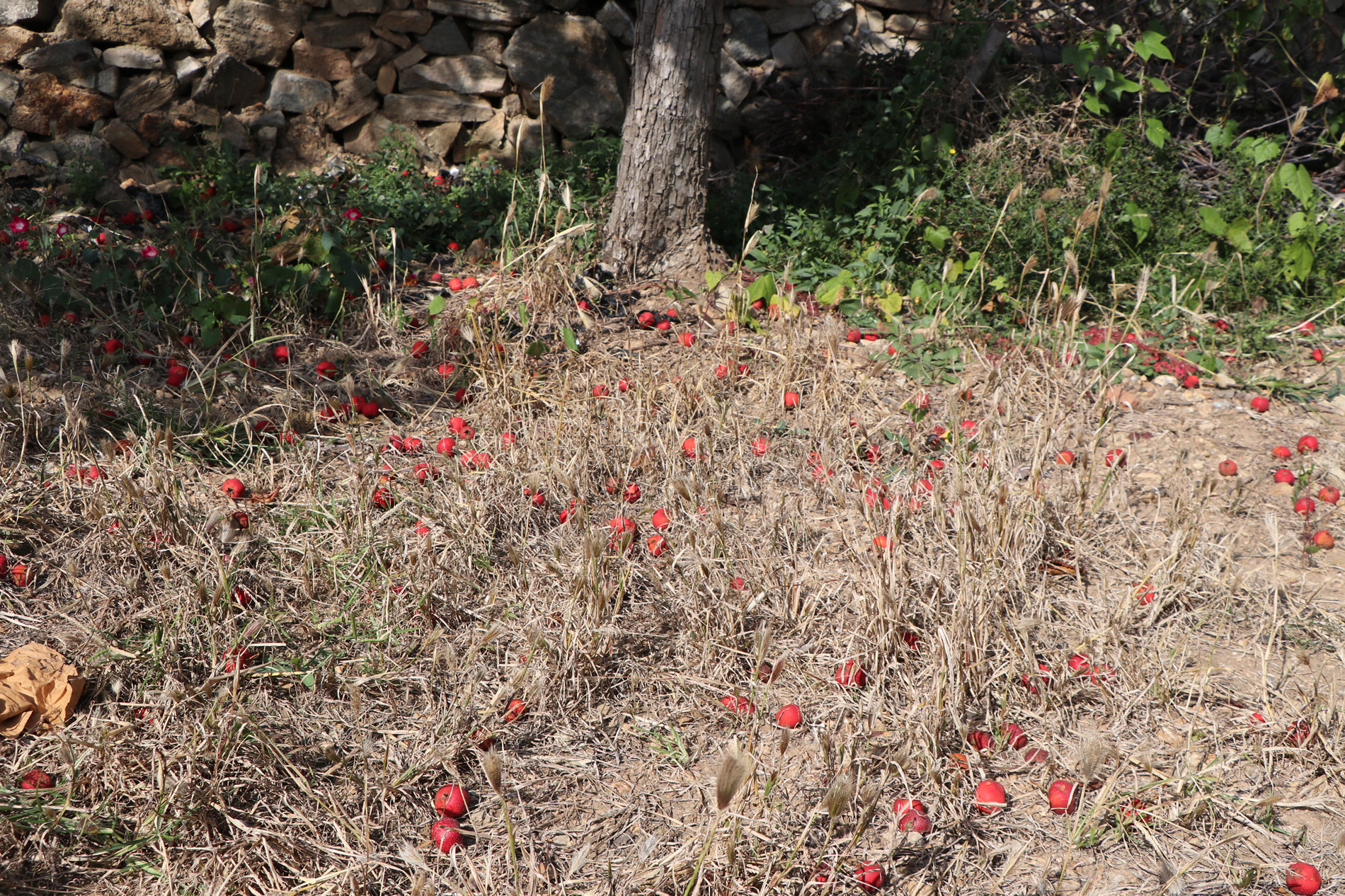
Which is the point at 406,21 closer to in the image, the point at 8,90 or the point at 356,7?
the point at 356,7

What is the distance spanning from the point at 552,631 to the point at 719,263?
254 cm

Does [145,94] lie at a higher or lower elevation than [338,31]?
lower

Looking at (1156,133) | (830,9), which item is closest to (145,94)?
(830,9)

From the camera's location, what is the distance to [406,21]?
5.18 metres

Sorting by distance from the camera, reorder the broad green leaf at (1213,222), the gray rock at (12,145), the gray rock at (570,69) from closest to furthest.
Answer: the broad green leaf at (1213,222) → the gray rock at (12,145) → the gray rock at (570,69)

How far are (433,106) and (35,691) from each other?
4.14m

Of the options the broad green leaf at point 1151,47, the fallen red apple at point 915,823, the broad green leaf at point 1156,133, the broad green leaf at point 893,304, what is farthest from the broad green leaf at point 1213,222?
the fallen red apple at point 915,823

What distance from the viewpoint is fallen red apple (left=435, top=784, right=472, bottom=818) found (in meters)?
1.89

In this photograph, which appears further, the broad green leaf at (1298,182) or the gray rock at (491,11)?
the gray rock at (491,11)

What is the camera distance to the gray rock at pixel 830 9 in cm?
553

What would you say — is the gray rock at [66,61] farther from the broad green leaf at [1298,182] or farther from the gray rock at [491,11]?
the broad green leaf at [1298,182]

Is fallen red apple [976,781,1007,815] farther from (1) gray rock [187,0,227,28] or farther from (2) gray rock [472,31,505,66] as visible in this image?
(1) gray rock [187,0,227,28]

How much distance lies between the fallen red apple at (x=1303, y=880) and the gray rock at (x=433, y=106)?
198 inches

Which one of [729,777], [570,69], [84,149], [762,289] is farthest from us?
[570,69]
